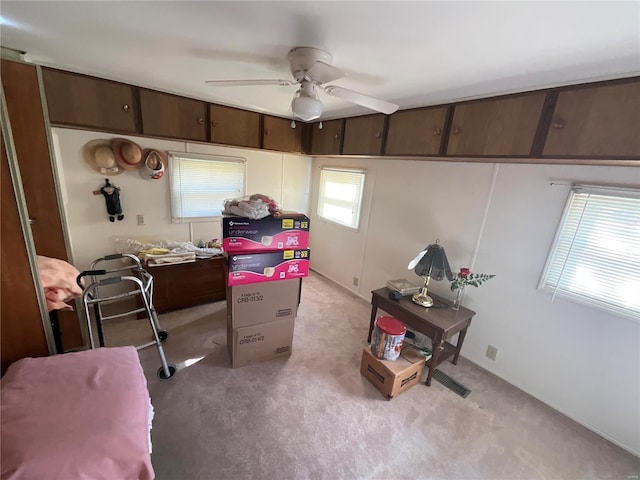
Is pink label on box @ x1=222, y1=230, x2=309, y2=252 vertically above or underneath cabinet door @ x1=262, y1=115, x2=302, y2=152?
underneath

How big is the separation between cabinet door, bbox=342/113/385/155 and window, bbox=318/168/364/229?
1.31 feet

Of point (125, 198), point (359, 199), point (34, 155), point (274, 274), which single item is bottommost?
point (274, 274)

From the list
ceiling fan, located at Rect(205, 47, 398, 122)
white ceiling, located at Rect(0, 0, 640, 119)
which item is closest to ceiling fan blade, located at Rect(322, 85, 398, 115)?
ceiling fan, located at Rect(205, 47, 398, 122)

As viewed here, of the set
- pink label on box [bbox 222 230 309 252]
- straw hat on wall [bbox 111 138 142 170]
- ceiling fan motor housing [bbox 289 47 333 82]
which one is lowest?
pink label on box [bbox 222 230 309 252]

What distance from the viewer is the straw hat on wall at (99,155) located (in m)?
2.59

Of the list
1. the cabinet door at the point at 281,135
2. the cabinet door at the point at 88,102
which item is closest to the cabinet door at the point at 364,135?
the cabinet door at the point at 281,135

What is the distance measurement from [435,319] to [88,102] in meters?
3.61

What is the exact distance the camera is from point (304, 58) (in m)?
1.51

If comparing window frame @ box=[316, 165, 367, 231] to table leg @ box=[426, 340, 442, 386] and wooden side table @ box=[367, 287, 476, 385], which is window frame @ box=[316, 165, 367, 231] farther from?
table leg @ box=[426, 340, 442, 386]

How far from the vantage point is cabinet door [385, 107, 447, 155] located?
7.43 ft

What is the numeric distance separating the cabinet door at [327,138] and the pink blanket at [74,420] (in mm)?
3014

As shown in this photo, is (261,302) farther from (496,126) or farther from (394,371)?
(496,126)

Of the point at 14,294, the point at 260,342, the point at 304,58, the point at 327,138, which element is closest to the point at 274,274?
the point at 260,342

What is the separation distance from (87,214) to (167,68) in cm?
182
